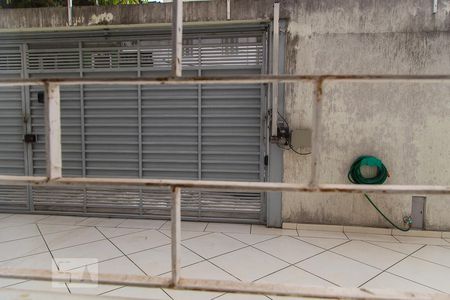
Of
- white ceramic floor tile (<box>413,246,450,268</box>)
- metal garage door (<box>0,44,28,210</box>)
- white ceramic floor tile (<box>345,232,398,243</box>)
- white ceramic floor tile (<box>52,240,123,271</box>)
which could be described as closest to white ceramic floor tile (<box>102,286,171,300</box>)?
white ceramic floor tile (<box>52,240,123,271</box>)

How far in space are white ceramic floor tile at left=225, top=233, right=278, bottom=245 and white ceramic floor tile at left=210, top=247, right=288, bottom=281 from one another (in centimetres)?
20

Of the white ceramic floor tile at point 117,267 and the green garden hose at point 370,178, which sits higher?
the green garden hose at point 370,178

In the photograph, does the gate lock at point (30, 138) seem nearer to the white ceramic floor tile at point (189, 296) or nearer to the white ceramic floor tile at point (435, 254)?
the white ceramic floor tile at point (189, 296)

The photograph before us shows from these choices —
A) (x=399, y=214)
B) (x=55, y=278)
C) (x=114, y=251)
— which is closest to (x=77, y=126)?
(x=114, y=251)

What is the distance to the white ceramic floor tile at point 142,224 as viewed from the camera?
11.3ft

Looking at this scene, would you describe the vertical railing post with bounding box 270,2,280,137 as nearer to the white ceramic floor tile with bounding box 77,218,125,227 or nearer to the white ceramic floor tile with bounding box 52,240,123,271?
the white ceramic floor tile with bounding box 52,240,123,271

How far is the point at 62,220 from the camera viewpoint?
366cm

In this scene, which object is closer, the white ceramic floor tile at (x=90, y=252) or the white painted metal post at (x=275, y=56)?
the white ceramic floor tile at (x=90, y=252)

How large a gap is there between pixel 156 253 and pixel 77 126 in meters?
2.11

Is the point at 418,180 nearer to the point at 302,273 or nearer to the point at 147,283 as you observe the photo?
the point at 302,273

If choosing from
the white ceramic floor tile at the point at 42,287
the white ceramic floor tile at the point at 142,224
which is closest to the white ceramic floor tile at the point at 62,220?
the white ceramic floor tile at the point at 142,224

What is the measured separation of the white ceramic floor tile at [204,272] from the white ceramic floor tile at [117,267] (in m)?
0.32

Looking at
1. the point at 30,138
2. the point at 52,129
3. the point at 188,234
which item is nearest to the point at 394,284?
the point at 188,234

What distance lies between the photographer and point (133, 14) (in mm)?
3412
